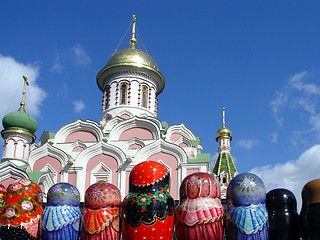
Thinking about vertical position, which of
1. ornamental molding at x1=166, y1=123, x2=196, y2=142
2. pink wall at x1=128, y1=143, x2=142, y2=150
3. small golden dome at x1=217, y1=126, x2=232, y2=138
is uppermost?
small golden dome at x1=217, y1=126, x2=232, y2=138

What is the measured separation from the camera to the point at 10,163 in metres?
14.3

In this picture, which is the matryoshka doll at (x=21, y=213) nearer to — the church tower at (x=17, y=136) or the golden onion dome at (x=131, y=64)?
the church tower at (x=17, y=136)

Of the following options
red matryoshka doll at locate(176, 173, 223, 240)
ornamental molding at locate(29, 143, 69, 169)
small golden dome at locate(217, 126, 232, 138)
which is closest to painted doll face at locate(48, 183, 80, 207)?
red matryoshka doll at locate(176, 173, 223, 240)

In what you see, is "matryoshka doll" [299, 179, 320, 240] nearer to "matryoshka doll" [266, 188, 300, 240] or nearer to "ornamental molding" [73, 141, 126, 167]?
"matryoshka doll" [266, 188, 300, 240]

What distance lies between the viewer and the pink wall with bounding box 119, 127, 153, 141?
597 inches

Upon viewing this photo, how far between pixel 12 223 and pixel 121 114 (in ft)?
33.0

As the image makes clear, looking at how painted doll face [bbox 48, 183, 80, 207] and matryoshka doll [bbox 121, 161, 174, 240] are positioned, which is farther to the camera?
painted doll face [bbox 48, 183, 80, 207]

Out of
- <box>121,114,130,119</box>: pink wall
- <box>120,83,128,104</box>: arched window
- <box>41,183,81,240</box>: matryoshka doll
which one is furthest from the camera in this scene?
<box>120,83,128,104</box>: arched window

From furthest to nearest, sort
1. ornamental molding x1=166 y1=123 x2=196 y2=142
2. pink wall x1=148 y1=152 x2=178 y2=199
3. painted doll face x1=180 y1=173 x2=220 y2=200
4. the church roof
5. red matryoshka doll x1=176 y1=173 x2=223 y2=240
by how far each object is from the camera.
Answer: the church roof, ornamental molding x1=166 y1=123 x2=196 y2=142, pink wall x1=148 y1=152 x2=178 y2=199, painted doll face x1=180 y1=173 x2=220 y2=200, red matryoshka doll x1=176 y1=173 x2=223 y2=240

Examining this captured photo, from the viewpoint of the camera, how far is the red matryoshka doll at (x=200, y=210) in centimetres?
603

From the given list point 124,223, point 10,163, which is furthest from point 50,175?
point 124,223

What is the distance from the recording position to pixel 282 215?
6.13 meters

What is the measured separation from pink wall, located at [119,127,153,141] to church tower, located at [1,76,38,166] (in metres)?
3.28

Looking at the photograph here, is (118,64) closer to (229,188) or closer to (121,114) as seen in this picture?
(121,114)
